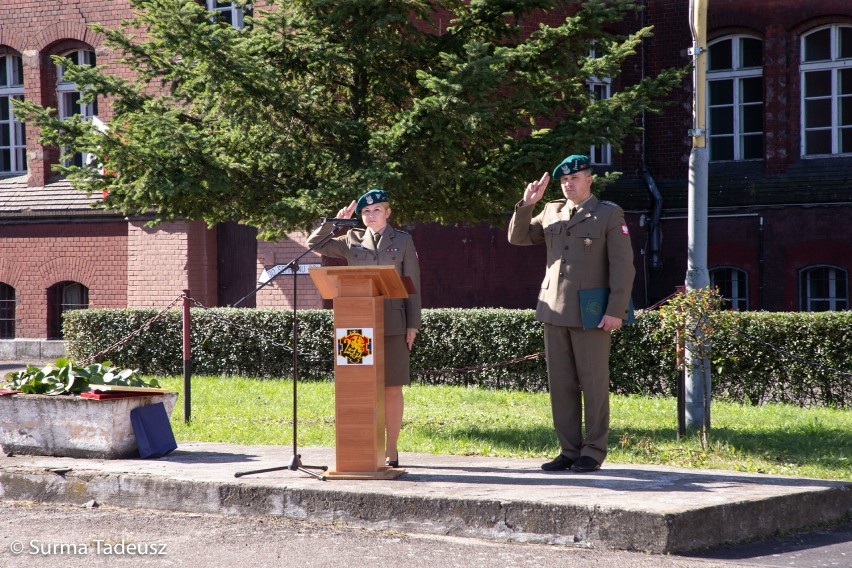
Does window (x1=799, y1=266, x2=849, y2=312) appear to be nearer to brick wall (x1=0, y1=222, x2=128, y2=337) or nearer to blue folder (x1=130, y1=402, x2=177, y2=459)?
brick wall (x1=0, y1=222, x2=128, y2=337)

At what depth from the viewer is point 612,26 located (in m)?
20.0

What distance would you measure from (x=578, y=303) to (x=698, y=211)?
9.54 ft

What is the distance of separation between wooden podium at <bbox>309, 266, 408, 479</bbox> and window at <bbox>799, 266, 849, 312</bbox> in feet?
44.5

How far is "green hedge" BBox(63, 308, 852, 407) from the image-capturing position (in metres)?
12.1

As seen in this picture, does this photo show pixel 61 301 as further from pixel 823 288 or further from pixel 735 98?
pixel 823 288

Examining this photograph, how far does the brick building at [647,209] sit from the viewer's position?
60.6 feet

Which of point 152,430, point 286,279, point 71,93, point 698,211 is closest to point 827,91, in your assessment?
point 286,279

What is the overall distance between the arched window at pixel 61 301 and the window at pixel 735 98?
11525 millimetres

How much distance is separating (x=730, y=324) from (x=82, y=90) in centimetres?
622

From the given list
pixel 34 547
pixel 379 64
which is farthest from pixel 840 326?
pixel 34 547

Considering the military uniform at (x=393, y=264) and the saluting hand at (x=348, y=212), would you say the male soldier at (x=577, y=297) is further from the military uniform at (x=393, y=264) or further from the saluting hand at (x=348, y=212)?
the saluting hand at (x=348, y=212)

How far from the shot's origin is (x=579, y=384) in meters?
7.43

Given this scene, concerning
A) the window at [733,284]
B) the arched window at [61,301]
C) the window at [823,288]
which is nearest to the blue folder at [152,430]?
the arched window at [61,301]

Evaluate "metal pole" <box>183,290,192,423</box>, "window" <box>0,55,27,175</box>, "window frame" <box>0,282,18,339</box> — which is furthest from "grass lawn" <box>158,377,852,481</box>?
"window" <box>0,55,27,175</box>
